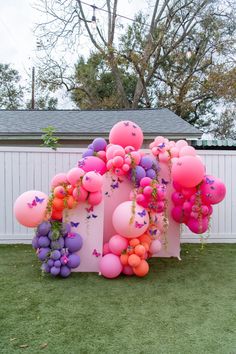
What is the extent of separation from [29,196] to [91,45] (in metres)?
16.4

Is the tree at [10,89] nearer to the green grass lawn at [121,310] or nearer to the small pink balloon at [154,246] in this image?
the green grass lawn at [121,310]

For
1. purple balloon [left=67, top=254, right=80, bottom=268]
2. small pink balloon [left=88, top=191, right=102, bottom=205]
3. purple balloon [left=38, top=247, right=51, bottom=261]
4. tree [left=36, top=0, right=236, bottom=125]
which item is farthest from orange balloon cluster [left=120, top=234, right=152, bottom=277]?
tree [left=36, top=0, right=236, bottom=125]

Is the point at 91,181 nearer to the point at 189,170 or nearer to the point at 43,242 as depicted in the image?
the point at 43,242

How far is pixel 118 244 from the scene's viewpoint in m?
4.53

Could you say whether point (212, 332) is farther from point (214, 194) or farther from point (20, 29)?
point (20, 29)

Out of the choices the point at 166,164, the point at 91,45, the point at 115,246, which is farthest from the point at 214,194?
the point at 91,45

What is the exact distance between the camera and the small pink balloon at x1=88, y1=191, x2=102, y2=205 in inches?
178

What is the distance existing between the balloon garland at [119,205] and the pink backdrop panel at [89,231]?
0.10 m

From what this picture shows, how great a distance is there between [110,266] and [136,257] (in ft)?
1.14

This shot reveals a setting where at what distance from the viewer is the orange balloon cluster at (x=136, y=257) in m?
4.46

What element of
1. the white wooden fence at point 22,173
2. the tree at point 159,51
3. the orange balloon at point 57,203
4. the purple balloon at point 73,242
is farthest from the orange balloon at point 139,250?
the tree at point 159,51

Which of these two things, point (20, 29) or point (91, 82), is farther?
point (91, 82)

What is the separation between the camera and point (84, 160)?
473 centimetres


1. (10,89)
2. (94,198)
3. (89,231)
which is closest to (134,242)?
(89,231)
